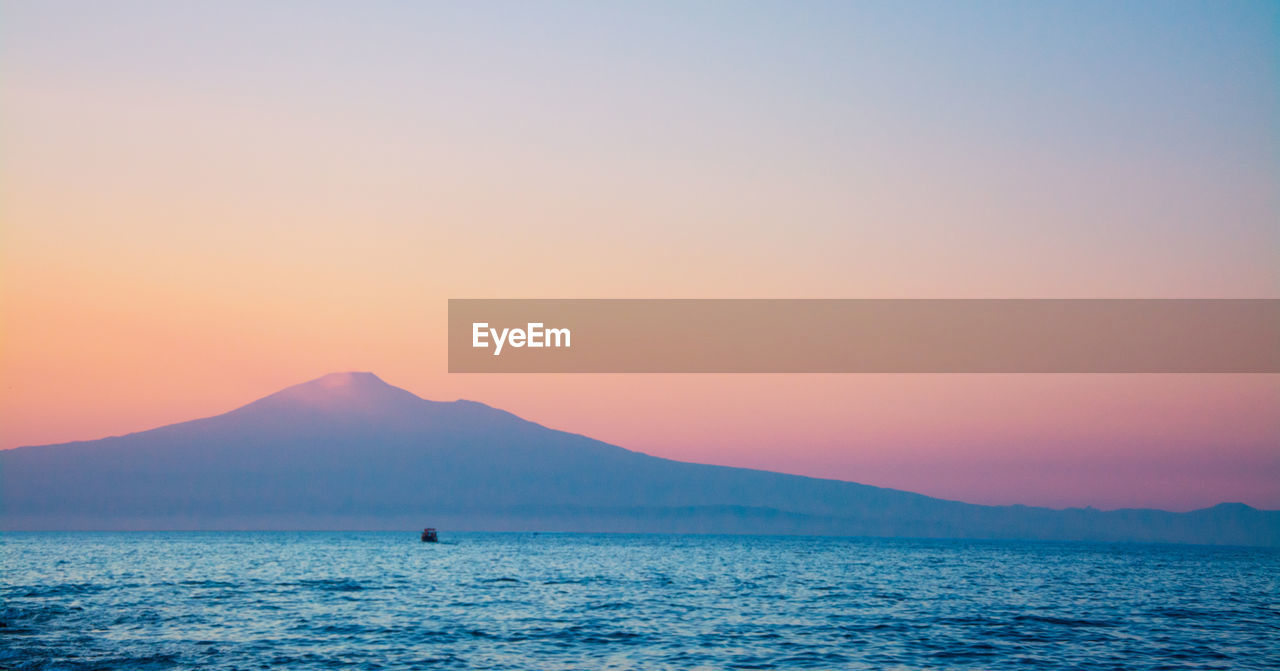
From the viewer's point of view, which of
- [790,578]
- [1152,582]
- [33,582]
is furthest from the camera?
[1152,582]

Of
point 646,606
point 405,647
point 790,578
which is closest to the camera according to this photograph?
point 405,647

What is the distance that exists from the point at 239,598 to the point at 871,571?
2331 inches

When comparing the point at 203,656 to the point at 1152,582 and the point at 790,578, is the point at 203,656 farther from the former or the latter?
the point at 1152,582

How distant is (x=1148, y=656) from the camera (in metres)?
35.1

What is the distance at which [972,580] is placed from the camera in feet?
258

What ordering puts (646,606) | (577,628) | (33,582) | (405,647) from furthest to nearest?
(33,582) → (646,606) → (577,628) → (405,647)

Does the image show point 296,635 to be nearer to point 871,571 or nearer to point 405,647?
point 405,647

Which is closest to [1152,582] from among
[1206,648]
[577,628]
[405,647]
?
[1206,648]

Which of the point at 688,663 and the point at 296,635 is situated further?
the point at 296,635

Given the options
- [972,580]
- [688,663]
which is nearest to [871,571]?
[972,580]

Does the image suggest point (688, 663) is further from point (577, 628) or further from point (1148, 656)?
point (1148, 656)

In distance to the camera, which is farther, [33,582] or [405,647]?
[33,582]

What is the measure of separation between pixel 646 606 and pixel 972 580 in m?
39.0

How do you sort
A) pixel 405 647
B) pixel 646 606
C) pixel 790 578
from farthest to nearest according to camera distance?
pixel 790 578 → pixel 646 606 → pixel 405 647
